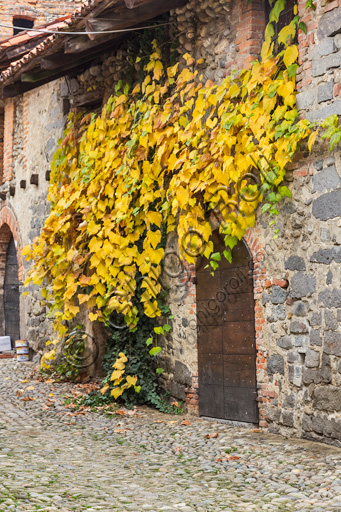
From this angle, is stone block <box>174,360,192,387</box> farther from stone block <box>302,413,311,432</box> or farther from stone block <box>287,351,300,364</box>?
stone block <box>302,413,311,432</box>

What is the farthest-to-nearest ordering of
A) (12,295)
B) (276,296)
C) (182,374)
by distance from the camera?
(12,295), (182,374), (276,296)

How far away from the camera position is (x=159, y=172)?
7301 mm

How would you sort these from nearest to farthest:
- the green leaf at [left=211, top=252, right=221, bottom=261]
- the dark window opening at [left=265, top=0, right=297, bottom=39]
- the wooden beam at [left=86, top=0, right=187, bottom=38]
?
1. the dark window opening at [left=265, top=0, right=297, bottom=39]
2. the green leaf at [left=211, top=252, right=221, bottom=261]
3. the wooden beam at [left=86, top=0, right=187, bottom=38]

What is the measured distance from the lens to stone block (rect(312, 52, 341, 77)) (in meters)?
5.33

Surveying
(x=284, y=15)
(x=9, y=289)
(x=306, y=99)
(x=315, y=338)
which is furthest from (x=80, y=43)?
(x=9, y=289)

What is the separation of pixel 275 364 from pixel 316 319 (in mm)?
683

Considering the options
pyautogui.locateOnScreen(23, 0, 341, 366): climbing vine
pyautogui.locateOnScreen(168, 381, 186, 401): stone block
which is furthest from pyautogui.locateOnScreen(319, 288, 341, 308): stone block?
pyautogui.locateOnScreen(168, 381, 186, 401): stone block

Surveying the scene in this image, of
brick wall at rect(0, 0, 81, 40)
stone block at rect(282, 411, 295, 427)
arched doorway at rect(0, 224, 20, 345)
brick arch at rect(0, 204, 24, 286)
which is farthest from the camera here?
brick wall at rect(0, 0, 81, 40)

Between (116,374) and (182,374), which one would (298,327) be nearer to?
(182,374)

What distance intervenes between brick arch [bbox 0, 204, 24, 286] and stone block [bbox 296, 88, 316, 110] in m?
6.73

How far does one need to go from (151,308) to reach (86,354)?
1.64 m

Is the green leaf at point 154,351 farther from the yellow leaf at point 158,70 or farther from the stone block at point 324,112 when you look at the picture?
the stone block at point 324,112

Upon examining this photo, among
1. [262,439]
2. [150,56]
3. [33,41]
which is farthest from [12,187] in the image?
[262,439]

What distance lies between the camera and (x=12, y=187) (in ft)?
37.6
